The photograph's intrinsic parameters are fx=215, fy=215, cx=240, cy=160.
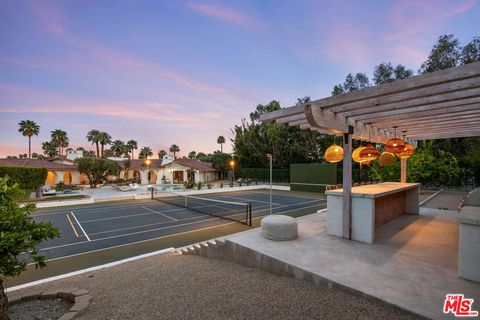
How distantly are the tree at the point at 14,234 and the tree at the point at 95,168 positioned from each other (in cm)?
3270

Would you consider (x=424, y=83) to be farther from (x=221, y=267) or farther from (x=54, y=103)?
(x=54, y=103)

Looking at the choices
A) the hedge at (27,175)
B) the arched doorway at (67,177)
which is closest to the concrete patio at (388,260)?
the hedge at (27,175)

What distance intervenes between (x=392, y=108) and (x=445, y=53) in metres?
26.9

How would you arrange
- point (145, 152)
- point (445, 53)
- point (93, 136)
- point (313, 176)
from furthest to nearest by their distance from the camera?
point (145, 152) → point (93, 136) → point (313, 176) → point (445, 53)

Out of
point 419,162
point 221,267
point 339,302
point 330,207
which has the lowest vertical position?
point 221,267

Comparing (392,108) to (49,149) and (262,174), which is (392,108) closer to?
(262,174)

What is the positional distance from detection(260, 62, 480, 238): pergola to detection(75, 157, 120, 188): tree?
32513mm

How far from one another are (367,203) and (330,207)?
94 cm

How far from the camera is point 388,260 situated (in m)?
4.33

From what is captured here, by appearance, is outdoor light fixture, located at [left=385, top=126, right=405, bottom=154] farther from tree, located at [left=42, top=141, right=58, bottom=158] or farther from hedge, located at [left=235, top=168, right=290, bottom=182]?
tree, located at [left=42, top=141, right=58, bottom=158]

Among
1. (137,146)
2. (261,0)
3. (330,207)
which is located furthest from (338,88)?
(137,146)

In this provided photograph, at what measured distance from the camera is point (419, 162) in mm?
15133

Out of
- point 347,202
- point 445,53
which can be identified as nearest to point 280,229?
point 347,202

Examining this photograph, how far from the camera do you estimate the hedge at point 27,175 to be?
1991 centimetres
